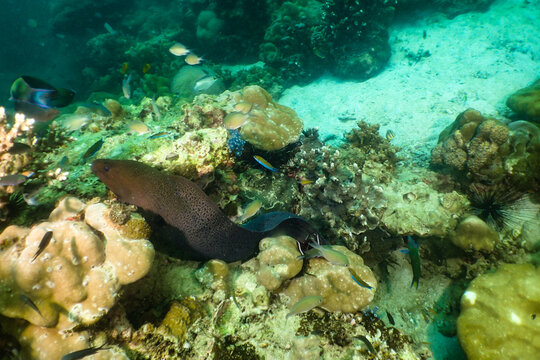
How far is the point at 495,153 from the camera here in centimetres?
464

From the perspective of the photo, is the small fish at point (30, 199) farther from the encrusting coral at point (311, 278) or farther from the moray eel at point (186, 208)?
the encrusting coral at point (311, 278)

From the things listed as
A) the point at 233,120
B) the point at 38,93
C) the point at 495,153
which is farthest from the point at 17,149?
the point at 495,153

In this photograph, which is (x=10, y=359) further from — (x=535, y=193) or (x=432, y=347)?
(x=535, y=193)

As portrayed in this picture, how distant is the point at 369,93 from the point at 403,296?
27.9 feet

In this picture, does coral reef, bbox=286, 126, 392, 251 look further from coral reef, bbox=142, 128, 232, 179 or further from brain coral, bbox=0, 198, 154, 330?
brain coral, bbox=0, 198, 154, 330

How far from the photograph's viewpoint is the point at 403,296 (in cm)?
411

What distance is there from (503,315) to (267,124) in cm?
410

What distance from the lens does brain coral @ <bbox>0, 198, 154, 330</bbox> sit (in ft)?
6.22

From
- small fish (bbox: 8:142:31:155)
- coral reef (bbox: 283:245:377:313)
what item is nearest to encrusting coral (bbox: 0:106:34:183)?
small fish (bbox: 8:142:31:155)

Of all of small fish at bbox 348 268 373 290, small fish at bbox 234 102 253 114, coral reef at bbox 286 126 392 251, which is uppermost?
small fish at bbox 234 102 253 114

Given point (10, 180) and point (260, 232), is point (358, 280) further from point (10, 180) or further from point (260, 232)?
point (10, 180)

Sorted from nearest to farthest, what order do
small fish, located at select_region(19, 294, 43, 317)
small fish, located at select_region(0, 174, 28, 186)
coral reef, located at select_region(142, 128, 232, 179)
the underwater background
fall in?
1. small fish, located at select_region(19, 294, 43, 317)
2. the underwater background
3. small fish, located at select_region(0, 174, 28, 186)
4. coral reef, located at select_region(142, 128, 232, 179)

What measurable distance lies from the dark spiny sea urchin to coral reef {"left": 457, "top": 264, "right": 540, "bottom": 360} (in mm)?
1041

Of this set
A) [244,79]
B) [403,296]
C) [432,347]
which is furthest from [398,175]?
[244,79]
